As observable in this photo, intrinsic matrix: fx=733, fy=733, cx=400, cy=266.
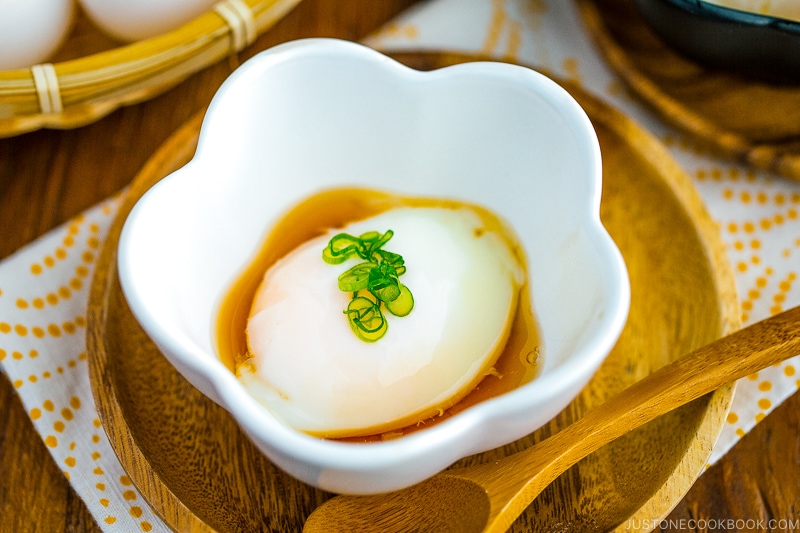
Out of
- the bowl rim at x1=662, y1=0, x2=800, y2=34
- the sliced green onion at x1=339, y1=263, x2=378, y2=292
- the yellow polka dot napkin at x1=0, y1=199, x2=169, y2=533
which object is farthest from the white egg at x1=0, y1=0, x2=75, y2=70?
the bowl rim at x1=662, y1=0, x2=800, y2=34

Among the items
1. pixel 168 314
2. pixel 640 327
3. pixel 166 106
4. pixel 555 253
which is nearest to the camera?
pixel 168 314

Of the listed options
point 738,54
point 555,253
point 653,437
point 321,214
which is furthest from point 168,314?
point 738,54

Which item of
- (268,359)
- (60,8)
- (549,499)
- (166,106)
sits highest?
(60,8)

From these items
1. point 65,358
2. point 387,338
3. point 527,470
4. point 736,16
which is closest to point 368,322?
point 387,338

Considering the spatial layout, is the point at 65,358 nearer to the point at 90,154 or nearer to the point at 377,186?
the point at 90,154

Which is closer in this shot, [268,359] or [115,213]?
[268,359]

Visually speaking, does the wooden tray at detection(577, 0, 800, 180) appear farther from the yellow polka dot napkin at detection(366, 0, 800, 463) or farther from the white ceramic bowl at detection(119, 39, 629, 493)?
the white ceramic bowl at detection(119, 39, 629, 493)

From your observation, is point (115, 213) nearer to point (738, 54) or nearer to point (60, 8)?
point (60, 8)
